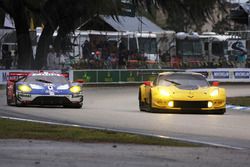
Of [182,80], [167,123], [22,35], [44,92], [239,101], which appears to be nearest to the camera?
[167,123]

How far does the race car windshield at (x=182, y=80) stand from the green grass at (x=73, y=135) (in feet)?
22.2

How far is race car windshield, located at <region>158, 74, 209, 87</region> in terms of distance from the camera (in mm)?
20964

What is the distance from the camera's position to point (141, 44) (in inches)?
1852

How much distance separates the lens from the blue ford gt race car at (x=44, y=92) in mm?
21734

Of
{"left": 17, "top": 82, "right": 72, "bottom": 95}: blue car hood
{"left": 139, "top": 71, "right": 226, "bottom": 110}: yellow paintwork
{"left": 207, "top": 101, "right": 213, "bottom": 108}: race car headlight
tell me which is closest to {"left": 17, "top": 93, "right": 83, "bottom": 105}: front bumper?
{"left": 17, "top": 82, "right": 72, "bottom": 95}: blue car hood

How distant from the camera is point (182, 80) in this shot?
21203 millimetres

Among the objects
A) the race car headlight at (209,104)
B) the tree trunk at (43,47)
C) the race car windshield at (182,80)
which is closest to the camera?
the race car headlight at (209,104)

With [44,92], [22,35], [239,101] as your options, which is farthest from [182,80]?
[22,35]

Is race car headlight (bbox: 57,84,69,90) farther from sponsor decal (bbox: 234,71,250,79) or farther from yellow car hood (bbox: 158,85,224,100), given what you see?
sponsor decal (bbox: 234,71,250,79)

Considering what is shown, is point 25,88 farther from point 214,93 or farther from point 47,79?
point 214,93

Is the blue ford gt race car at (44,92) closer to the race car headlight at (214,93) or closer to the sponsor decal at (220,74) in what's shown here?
the race car headlight at (214,93)

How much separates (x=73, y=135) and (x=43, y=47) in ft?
94.0

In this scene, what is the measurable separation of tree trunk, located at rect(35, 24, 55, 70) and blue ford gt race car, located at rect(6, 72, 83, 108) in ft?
60.4

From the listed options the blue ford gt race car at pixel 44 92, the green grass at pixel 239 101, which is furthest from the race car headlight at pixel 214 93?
the green grass at pixel 239 101
